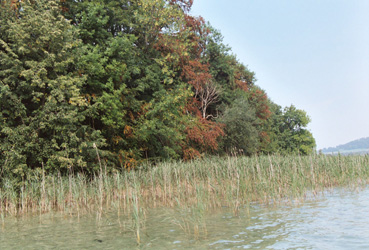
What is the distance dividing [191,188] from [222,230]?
429cm

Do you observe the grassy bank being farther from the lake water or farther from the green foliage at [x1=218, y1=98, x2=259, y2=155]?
the green foliage at [x1=218, y1=98, x2=259, y2=155]

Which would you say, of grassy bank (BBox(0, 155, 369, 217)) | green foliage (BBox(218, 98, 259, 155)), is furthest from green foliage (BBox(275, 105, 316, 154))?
grassy bank (BBox(0, 155, 369, 217))

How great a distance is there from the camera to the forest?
13.0 metres

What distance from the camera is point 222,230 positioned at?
6453 mm

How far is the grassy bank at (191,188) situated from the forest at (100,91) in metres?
1.62

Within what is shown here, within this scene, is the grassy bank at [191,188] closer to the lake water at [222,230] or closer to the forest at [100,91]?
the lake water at [222,230]

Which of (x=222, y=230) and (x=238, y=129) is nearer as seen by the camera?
(x=222, y=230)

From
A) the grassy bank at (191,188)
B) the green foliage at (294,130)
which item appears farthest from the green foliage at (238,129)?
the green foliage at (294,130)

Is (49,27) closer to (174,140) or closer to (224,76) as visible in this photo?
(174,140)

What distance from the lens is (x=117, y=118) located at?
1686 centimetres

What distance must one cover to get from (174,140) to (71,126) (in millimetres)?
8761

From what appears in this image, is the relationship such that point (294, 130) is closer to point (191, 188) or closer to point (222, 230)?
point (191, 188)

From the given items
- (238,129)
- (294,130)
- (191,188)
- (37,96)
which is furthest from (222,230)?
(294,130)

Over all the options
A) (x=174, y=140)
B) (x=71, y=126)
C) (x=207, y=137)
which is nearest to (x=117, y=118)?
(x=71, y=126)
